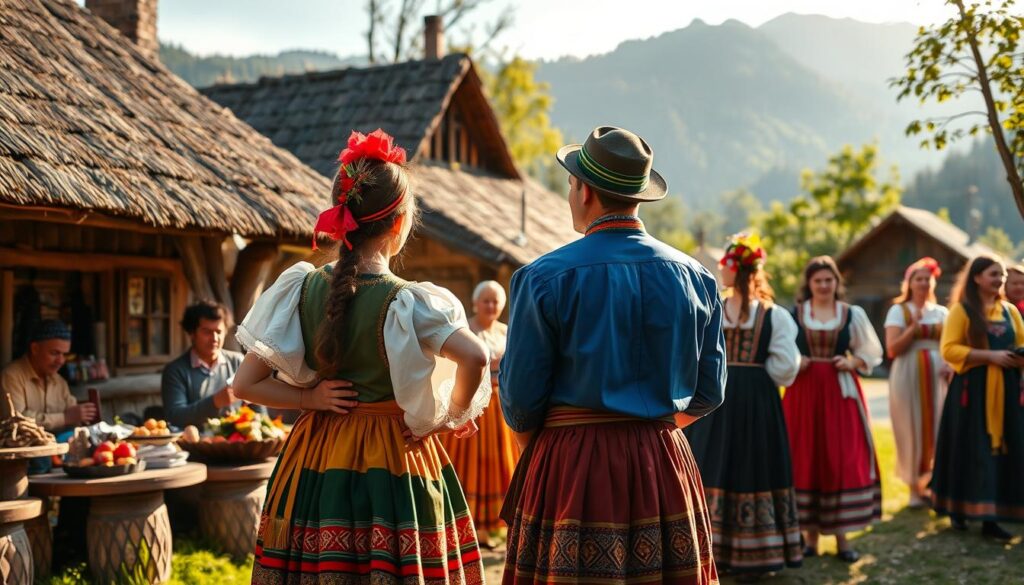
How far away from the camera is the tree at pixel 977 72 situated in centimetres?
473

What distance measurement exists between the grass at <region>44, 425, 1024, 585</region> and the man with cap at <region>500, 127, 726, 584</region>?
3.04m

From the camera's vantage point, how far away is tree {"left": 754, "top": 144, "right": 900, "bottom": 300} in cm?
4143

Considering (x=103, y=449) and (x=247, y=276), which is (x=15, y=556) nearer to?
(x=103, y=449)

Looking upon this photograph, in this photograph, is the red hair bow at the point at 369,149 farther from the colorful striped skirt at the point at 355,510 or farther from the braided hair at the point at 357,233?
the colorful striped skirt at the point at 355,510

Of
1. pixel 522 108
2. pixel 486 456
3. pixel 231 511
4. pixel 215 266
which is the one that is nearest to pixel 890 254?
pixel 522 108

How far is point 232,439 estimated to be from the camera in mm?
5809

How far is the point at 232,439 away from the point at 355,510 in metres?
2.96

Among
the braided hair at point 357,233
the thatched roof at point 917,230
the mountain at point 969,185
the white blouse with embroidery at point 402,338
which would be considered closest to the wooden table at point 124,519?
the white blouse with embroidery at point 402,338

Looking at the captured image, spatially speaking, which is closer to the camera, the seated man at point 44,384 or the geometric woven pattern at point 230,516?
the seated man at point 44,384

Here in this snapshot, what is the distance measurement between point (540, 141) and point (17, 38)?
949 inches

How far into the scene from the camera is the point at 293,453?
322cm

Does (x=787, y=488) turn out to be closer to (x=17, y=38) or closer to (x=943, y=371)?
(x=943, y=371)

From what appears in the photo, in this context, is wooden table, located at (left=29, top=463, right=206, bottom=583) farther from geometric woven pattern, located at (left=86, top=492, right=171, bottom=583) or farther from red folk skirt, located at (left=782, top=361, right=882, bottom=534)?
red folk skirt, located at (left=782, top=361, right=882, bottom=534)

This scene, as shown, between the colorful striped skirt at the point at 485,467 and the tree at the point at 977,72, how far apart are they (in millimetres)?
3398
